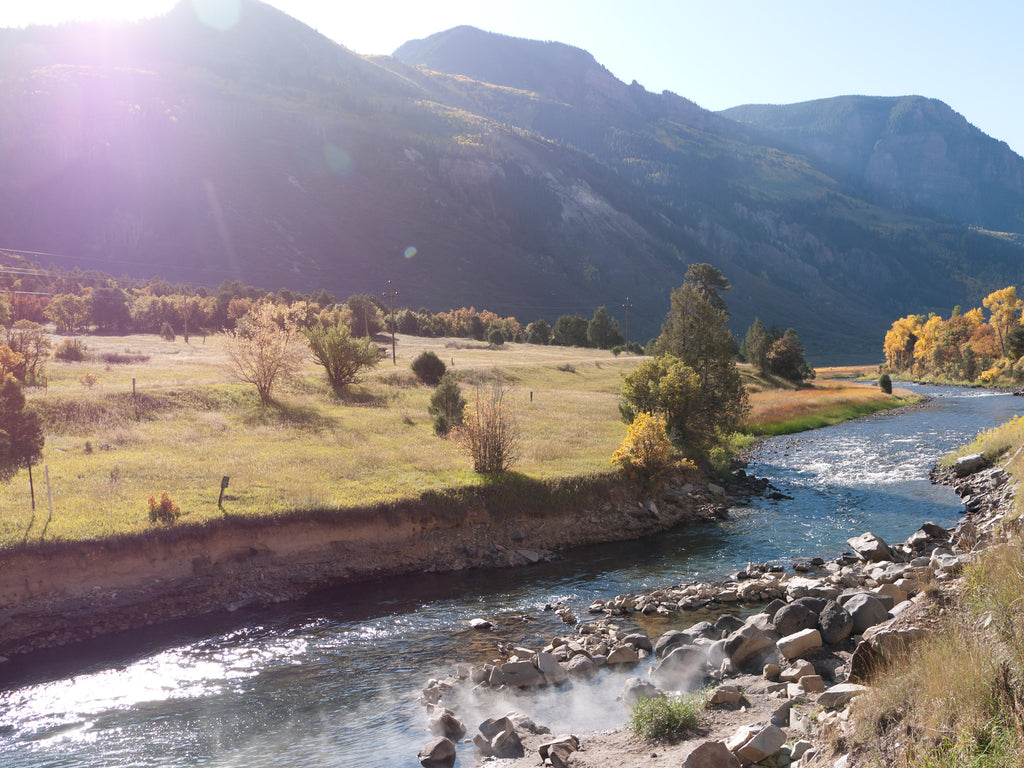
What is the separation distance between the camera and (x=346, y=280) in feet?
584

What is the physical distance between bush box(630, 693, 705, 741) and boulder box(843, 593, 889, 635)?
5.57 meters

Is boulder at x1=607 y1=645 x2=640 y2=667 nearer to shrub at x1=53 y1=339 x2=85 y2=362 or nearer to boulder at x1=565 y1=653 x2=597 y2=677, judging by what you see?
boulder at x1=565 y1=653 x2=597 y2=677

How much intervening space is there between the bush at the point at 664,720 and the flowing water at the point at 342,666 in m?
1.69

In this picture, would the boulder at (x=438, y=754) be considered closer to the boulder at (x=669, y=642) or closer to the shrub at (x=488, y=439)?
the boulder at (x=669, y=642)

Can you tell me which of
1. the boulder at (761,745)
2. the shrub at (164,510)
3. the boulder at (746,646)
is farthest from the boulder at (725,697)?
the shrub at (164,510)

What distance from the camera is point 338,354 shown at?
5325 centimetres

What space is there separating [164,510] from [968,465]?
41.4 metres

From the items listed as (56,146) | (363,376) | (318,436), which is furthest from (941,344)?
(56,146)

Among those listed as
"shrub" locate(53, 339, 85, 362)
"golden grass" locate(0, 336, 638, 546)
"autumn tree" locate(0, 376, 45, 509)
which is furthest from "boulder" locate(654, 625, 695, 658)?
"shrub" locate(53, 339, 85, 362)

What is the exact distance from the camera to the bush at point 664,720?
1227 centimetres

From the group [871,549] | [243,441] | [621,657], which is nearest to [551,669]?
[621,657]

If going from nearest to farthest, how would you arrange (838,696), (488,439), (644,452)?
1. (838,696)
2. (488,439)
3. (644,452)

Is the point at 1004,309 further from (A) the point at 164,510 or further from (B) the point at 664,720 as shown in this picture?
(A) the point at 164,510

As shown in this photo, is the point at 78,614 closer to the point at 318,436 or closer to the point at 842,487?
the point at 318,436
